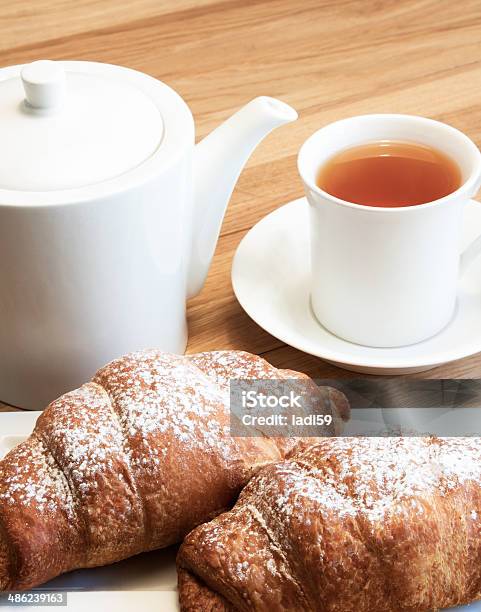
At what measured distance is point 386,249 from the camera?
958 millimetres

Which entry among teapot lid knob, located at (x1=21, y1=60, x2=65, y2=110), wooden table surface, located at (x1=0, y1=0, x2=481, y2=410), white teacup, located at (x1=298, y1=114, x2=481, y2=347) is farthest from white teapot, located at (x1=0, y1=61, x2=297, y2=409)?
wooden table surface, located at (x1=0, y1=0, x2=481, y2=410)

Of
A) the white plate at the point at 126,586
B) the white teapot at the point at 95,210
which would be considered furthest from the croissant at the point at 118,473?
the white teapot at the point at 95,210

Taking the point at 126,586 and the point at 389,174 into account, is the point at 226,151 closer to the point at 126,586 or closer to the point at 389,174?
the point at 389,174

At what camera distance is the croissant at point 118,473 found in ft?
2.55

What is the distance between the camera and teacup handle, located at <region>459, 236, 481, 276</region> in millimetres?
1063

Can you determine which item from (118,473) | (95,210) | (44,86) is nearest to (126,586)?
(118,473)

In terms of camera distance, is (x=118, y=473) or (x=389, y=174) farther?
(x=389, y=174)

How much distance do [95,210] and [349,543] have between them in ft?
1.20

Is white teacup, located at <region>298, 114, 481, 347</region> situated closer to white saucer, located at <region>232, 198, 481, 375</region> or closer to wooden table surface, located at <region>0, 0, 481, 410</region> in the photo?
white saucer, located at <region>232, 198, 481, 375</region>

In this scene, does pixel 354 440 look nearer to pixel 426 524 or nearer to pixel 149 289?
pixel 426 524

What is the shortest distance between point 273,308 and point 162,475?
0.32 meters

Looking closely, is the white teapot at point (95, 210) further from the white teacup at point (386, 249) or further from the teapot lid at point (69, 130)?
the white teacup at point (386, 249)

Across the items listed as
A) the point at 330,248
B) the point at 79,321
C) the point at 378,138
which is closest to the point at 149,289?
the point at 79,321

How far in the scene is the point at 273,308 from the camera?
1.06 m
